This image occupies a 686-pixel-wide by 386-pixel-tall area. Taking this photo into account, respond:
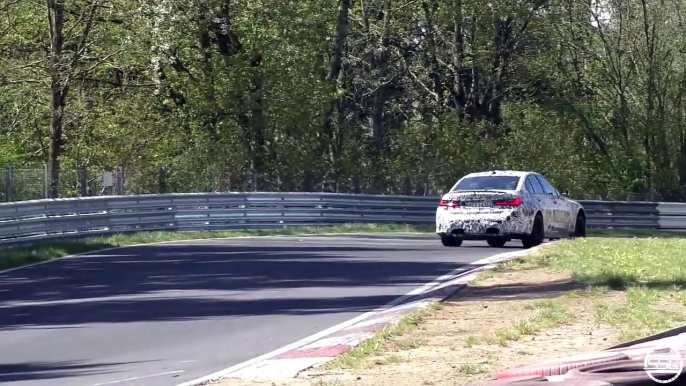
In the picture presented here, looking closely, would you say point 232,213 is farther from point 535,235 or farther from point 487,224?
point 535,235

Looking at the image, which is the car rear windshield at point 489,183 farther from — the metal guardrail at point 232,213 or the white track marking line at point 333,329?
the metal guardrail at point 232,213

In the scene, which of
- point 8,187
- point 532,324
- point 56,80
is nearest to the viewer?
point 532,324

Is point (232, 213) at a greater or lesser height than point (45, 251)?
greater

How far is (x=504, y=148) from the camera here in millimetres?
41969

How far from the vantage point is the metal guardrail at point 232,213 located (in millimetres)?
23188

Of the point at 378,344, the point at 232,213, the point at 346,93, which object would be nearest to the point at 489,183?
the point at 232,213

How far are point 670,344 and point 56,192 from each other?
73.9 feet

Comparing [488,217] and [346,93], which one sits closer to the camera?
[488,217]

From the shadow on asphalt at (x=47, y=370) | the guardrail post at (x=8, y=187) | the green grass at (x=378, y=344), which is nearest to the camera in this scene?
the green grass at (x=378, y=344)

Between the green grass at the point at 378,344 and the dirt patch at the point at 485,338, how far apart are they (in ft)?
0.23

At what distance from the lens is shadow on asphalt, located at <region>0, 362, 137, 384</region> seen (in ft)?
31.6

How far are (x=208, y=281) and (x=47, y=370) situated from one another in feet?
22.5

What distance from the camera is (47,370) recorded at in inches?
390

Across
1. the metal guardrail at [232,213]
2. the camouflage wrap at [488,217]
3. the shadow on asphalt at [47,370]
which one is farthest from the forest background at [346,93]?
the shadow on asphalt at [47,370]
